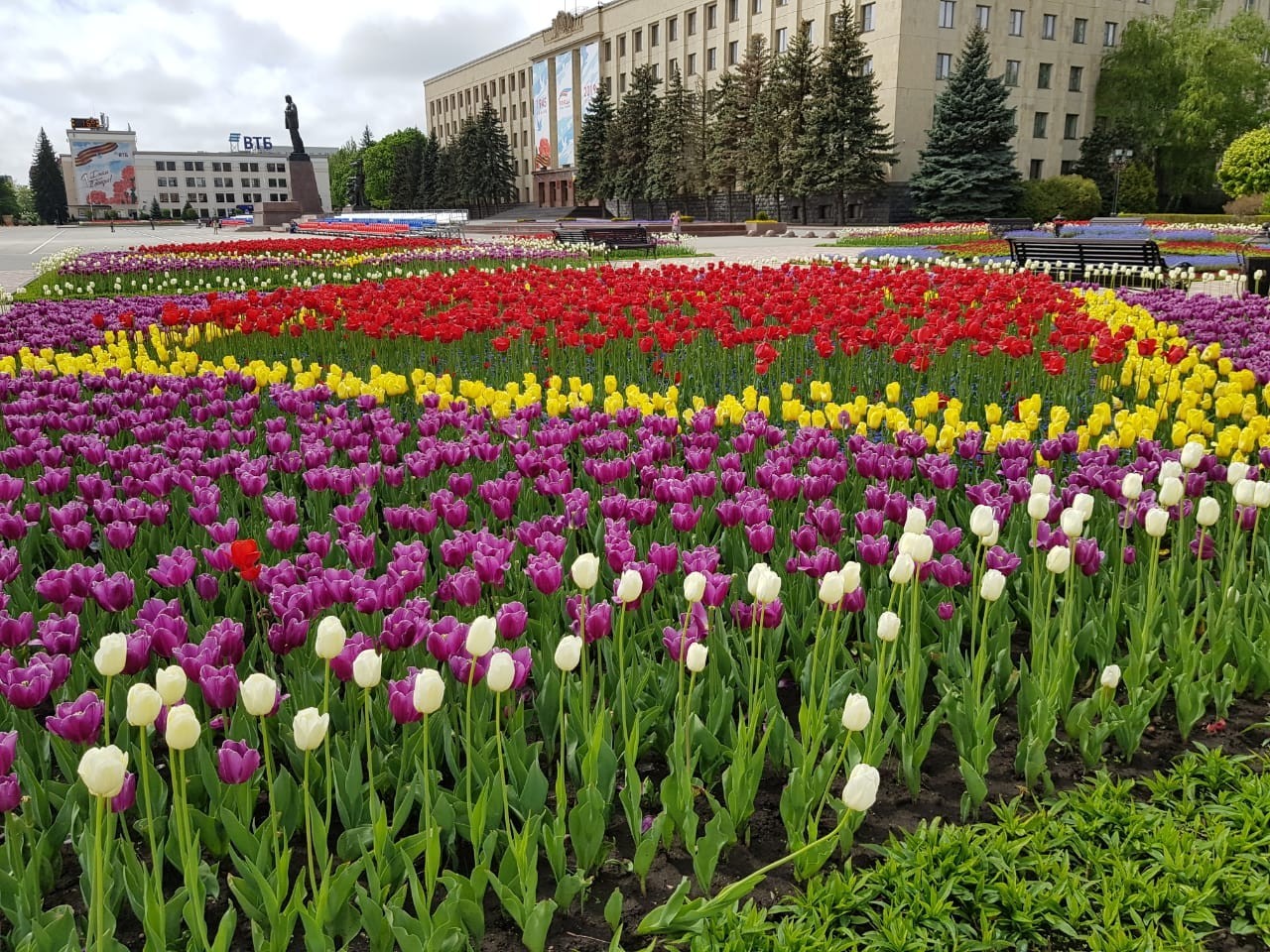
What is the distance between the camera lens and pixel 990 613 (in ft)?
11.2

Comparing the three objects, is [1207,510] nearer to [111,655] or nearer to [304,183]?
[111,655]

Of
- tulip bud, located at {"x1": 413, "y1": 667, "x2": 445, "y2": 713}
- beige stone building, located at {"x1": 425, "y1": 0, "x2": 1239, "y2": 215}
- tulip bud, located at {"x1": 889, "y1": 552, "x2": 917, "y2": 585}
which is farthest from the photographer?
beige stone building, located at {"x1": 425, "y1": 0, "x2": 1239, "y2": 215}

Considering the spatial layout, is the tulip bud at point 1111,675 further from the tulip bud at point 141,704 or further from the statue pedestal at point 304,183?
the statue pedestal at point 304,183

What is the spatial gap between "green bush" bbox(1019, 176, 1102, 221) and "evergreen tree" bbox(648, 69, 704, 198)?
1944 cm

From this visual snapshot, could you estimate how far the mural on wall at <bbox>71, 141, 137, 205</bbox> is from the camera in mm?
147500

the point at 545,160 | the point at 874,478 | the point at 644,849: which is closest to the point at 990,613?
the point at 874,478

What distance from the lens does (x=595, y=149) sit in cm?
6462

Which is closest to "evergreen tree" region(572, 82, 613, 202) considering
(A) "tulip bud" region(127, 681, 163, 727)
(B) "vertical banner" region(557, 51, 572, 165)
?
(B) "vertical banner" region(557, 51, 572, 165)

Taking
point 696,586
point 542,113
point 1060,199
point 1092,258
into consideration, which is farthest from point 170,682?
point 542,113

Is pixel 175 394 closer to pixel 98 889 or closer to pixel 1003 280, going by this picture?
pixel 98 889

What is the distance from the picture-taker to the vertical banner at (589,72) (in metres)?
71.2

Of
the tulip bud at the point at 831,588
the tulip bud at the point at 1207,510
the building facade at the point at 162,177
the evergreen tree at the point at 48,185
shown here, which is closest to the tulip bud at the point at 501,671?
the tulip bud at the point at 831,588

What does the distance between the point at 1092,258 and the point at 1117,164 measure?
3791 cm

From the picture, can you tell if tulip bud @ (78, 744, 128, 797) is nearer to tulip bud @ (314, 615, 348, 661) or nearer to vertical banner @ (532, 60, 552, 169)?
tulip bud @ (314, 615, 348, 661)
